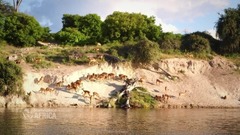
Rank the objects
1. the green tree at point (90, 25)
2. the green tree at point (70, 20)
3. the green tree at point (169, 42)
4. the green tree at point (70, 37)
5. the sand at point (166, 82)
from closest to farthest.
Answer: the sand at point (166, 82) < the green tree at point (169, 42) < the green tree at point (70, 37) < the green tree at point (90, 25) < the green tree at point (70, 20)

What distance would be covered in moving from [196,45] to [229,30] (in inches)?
186

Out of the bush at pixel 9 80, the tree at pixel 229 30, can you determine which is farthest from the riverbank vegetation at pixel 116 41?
the bush at pixel 9 80

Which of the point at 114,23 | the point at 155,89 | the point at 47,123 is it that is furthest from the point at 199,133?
the point at 114,23

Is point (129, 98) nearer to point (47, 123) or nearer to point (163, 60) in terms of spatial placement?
point (163, 60)

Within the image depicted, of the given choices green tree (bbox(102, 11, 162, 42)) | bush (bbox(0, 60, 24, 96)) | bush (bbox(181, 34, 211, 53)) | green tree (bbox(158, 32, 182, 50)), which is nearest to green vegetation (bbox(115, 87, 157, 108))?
bush (bbox(0, 60, 24, 96))

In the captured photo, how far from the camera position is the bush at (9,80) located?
3820cm

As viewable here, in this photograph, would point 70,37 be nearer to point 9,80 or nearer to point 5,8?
point 5,8

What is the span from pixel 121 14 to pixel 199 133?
3997cm

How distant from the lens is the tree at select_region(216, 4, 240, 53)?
5644 centimetres

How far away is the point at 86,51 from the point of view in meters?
49.2

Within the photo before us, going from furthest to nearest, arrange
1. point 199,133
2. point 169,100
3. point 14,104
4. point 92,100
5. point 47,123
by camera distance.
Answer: point 169,100
point 92,100
point 14,104
point 47,123
point 199,133

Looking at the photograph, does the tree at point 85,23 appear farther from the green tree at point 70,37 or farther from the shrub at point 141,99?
the shrub at point 141,99

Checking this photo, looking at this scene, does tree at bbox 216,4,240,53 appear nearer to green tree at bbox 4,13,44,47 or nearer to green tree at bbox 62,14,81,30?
green tree at bbox 62,14,81,30

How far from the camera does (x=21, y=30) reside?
5762 cm
